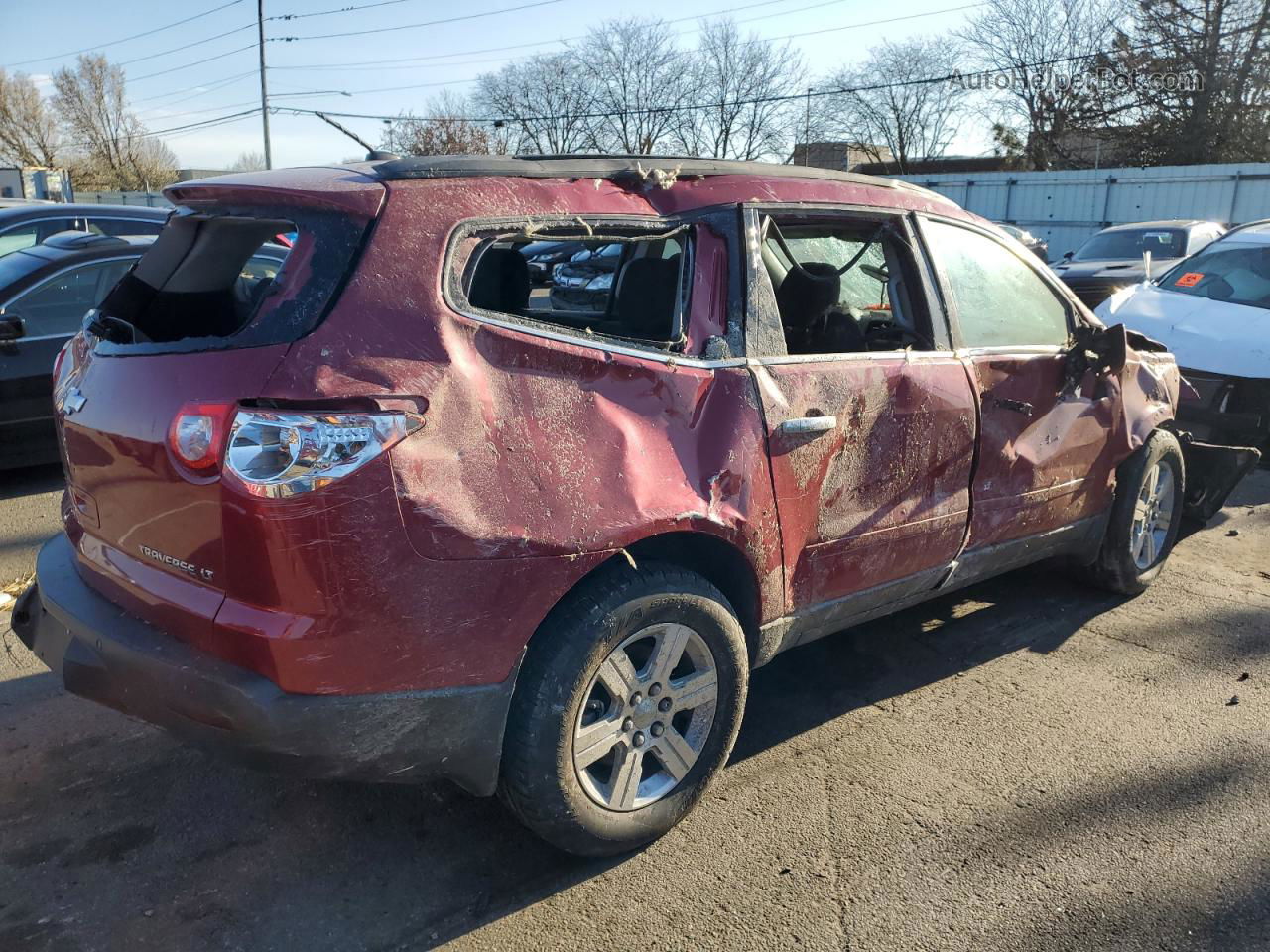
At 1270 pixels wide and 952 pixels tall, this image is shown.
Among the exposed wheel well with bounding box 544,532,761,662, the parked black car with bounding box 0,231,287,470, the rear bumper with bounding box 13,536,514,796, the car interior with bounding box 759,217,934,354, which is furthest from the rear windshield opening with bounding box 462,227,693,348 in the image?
the parked black car with bounding box 0,231,287,470

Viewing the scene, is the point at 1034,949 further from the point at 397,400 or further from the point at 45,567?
the point at 45,567

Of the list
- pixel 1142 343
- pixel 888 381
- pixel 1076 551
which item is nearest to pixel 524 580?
pixel 888 381

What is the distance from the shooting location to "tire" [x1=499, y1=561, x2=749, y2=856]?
7.97 ft

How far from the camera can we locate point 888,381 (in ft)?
10.4

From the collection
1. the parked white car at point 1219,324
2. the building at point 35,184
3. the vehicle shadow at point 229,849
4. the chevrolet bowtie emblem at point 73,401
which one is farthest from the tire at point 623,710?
the building at point 35,184

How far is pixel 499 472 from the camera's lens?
2.28 metres

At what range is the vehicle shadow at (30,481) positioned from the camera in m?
6.02

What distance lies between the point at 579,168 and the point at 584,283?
1.98 m

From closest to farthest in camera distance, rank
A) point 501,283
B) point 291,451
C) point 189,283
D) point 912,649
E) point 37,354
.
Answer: point 291,451, point 189,283, point 501,283, point 912,649, point 37,354

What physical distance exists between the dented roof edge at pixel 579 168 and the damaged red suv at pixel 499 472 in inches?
0.7

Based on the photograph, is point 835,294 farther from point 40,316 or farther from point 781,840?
point 40,316

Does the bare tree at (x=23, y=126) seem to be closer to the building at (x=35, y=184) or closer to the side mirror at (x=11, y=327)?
the building at (x=35, y=184)

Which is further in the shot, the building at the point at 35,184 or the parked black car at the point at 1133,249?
the building at the point at 35,184

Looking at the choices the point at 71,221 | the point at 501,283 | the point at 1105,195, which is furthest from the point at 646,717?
the point at 1105,195
